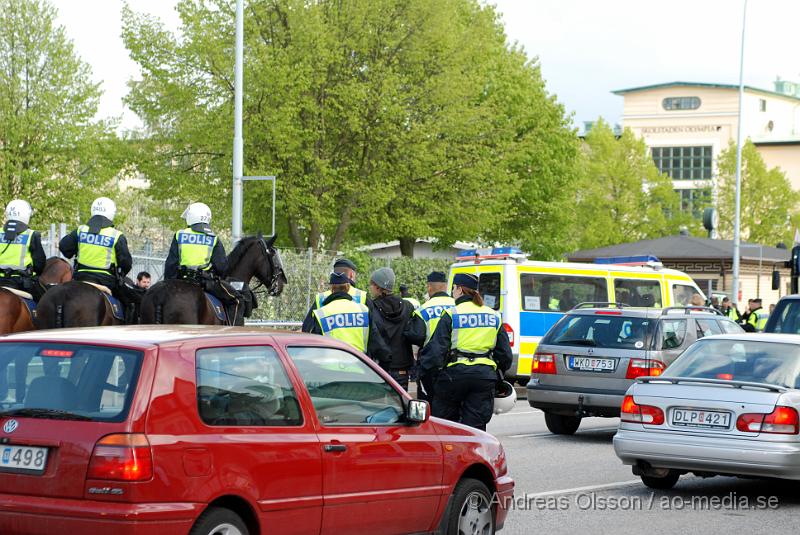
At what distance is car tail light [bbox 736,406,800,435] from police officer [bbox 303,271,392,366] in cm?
304

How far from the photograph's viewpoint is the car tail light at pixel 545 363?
53.5 ft


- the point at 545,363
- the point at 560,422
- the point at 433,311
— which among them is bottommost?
the point at 560,422

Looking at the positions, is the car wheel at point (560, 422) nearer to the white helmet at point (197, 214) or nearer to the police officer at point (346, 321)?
the white helmet at point (197, 214)

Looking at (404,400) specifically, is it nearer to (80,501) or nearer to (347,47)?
(80,501)

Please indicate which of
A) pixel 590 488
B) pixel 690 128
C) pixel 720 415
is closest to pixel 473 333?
pixel 590 488

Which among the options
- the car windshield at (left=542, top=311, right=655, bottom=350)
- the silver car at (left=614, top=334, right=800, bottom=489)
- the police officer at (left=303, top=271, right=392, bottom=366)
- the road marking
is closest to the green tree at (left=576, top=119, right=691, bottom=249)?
the car windshield at (left=542, top=311, right=655, bottom=350)

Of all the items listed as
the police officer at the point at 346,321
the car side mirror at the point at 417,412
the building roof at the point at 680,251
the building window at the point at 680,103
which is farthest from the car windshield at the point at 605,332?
the building window at the point at 680,103

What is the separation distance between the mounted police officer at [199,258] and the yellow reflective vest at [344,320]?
290 cm

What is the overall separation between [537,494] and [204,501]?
18.4 feet

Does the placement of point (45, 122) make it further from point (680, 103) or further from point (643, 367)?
point (680, 103)

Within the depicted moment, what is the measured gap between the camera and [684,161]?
96.0m

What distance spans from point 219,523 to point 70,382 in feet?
3.17

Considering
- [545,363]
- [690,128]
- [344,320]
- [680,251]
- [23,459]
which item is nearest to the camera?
[23,459]

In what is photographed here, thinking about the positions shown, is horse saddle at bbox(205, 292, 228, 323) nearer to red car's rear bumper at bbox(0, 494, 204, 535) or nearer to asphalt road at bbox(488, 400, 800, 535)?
asphalt road at bbox(488, 400, 800, 535)
